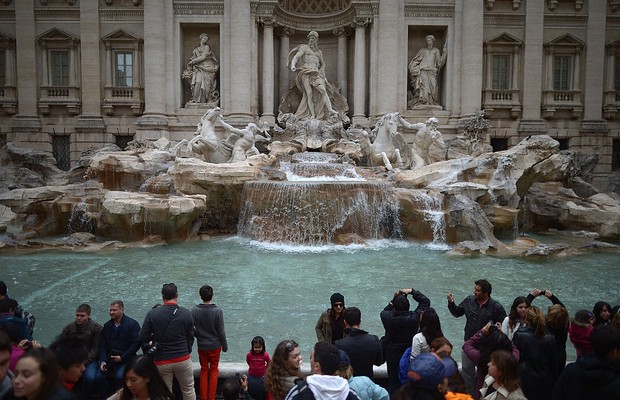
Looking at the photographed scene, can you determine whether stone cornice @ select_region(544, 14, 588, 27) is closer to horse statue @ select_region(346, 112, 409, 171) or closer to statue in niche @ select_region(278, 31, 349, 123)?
horse statue @ select_region(346, 112, 409, 171)

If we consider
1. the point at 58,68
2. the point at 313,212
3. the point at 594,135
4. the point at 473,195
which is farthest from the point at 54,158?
the point at 594,135

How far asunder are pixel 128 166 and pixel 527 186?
11983mm

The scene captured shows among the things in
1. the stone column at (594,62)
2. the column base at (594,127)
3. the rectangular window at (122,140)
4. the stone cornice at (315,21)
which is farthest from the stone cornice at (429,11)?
the rectangular window at (122,140)

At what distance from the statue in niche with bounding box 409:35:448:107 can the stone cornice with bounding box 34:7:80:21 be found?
14127 millimetres

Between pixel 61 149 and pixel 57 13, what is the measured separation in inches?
220

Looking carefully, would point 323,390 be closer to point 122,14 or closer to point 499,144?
point 499,144

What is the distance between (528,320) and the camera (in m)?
3.29

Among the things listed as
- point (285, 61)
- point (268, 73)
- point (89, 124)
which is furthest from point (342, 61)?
point (89, 124)

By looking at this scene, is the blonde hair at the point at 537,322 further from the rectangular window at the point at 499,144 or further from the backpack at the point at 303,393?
the rectangular window at the point at 499,144

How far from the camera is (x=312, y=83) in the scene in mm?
17656

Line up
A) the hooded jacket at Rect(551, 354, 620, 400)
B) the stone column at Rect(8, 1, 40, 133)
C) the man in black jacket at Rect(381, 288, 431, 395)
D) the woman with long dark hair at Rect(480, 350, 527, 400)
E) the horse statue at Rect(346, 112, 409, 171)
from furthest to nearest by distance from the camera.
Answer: the stone column at Rect(8, 1, 40, 133) → the horse statue at Rect(346, 112, 409, 171) → the man in black jacket at Rect(381, 288, 431, 395) → the woman with long dark hair at Rect(480, 350, 527, 400) → the hooded jacket at Rect(551, 354, 620, 400)

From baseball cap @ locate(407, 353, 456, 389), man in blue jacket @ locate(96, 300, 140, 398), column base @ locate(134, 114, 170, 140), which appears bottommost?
man in blue jacket @ locate(96, 300, 140, 398)

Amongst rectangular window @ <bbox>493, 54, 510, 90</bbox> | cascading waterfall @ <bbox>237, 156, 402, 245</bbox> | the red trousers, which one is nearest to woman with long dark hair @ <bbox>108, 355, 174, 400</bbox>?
the red trousers

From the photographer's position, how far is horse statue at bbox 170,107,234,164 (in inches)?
573
